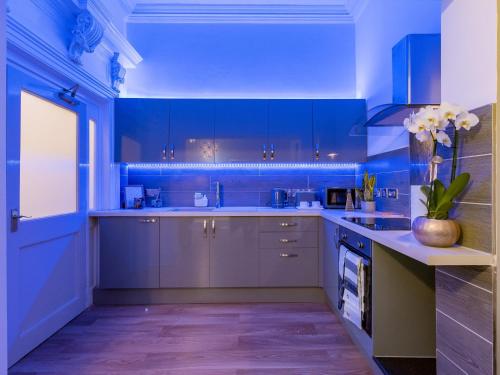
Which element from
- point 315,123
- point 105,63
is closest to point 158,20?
point 105,63

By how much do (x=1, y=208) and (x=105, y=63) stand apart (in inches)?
96.1

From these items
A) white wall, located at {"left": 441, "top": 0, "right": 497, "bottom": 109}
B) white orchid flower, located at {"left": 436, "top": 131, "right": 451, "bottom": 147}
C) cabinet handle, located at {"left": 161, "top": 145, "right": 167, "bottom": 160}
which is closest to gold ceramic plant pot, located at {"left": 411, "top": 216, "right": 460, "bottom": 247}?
white orchid flower, located at {"left": 436, "top": 131, "right": 451, "bottom": 147}

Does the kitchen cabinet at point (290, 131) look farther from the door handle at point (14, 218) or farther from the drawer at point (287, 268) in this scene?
the door handle at point (14, 218)

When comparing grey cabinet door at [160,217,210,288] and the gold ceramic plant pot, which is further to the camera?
grey cabinet door at [160,217,210,288]

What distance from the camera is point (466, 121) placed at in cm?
112

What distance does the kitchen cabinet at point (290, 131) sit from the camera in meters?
3.22

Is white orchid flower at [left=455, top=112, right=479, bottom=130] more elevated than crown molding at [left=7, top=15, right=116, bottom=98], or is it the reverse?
crown molding at [left=7, top=15, right=116, bottom=98]

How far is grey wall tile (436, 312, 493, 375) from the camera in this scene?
1085mm

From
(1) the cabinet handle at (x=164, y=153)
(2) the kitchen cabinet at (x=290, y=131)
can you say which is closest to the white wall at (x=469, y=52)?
(2) the kitchen cabinet at (x=290, y=131)

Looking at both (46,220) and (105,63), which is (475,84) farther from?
(105,63)

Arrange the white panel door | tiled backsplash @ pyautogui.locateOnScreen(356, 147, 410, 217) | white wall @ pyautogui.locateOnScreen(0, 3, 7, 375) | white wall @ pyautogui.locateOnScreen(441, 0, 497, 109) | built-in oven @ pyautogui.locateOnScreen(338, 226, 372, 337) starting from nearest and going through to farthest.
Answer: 1. white wall @ pyautogui.locateOnScreen(0, 3, 7, 375)
2. white wall @ pyautogui.locateOnScreen(441, 0, 497, 109)
3. built-in oven @ pyautogui.locateOnScreen(338, 226, 372, 337)
4. the white panel door
5. tiled backsplash @ pyautogui.locateOnScreen(356, 147, 410, 217)

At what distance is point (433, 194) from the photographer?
1262 mm

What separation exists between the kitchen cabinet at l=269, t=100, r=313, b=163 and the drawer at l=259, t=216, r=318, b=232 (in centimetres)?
64

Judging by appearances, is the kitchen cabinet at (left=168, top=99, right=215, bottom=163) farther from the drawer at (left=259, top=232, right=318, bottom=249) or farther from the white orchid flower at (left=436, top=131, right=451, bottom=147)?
the white orchid flower at (left=436, top=131, right=451, bottom=147)
